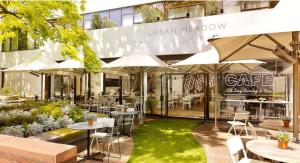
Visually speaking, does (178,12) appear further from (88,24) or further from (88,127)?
(88,127)

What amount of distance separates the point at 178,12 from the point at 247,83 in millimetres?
5147

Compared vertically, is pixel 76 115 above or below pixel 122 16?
below

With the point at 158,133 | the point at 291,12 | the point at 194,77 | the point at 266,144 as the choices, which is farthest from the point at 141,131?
the point at 291,12

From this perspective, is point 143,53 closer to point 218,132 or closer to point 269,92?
point 218,132

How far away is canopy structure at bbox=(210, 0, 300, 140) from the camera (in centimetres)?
336

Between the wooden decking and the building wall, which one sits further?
the building wall

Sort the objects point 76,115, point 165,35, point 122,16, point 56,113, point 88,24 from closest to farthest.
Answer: point 56,113 < point 76,115 < point 165,35 < point 122,16 < point 88,24

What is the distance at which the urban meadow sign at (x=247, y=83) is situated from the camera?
10898 mm

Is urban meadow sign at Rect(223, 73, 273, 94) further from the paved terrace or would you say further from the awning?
the awning

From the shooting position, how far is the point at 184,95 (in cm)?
1274

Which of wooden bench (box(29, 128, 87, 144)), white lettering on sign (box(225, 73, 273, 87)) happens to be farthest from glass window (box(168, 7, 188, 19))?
wooden bench (box(29, 128, 87, 144))

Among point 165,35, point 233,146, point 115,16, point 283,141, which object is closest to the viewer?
point 283,141

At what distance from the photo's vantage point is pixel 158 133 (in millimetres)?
8969

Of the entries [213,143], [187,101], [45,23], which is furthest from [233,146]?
[187,101]
